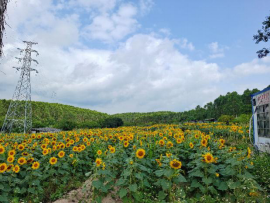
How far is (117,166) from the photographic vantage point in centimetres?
464

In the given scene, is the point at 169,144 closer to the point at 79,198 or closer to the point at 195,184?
the point at 195,184

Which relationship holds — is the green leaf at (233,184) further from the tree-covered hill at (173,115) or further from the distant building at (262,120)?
the tree-covered hill at (173,115)

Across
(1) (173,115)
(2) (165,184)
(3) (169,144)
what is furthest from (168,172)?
(1) (173,115)

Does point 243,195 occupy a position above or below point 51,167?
below

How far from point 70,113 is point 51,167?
28.0 metres

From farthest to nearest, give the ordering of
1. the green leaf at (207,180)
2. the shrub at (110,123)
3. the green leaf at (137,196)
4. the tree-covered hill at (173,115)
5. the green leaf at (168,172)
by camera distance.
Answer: the shrub at (110,123)
the tree-covered hill at (173,115)
the green leaf at (207,180)
the green leaf at (137,196)
the green leaf at (168,172)

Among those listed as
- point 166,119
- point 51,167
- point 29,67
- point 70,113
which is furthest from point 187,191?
point 70,113

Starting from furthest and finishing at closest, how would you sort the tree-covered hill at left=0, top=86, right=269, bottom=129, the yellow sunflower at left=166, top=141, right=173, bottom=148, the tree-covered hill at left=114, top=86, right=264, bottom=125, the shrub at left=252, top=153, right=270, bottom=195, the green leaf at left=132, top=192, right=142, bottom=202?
the tree-covered hill at left=114, top=86, right=264, bottom=125 → the tree-covered hill at left=0, top=86, right=269, bottom=129 → the shrub at left=252, top=153, right=270, bottom=195 → the yellow sunflower at left=166, top=141, right=173, bottom=148 → the green leaf at left=132, top=192, right=142, bottom=202

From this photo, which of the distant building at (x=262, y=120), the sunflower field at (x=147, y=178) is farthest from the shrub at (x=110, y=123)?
the sunflower field at (x=147, y=178)

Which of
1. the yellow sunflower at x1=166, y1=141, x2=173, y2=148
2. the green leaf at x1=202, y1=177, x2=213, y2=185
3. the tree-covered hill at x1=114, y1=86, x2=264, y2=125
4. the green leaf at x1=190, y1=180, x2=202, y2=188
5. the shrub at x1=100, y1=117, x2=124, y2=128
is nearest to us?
the green leaf at x1=202, y1=177, x2=213, y2=185

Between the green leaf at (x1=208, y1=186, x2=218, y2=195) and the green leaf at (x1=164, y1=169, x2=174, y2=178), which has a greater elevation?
the green leaf at (x1=164, y1=169, x2=174, y2=178)

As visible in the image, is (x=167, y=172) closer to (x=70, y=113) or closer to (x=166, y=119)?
(x=166, y=119)

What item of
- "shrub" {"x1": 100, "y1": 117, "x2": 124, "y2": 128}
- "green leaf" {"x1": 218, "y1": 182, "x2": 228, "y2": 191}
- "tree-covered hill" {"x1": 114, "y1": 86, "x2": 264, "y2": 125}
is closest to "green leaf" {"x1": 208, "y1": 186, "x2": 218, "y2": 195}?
"green leaf" {"x1": 218, "y1": 182, "x2": 228, "y2": 191}

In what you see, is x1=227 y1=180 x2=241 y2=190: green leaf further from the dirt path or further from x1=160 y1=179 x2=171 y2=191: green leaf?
the dirt path
